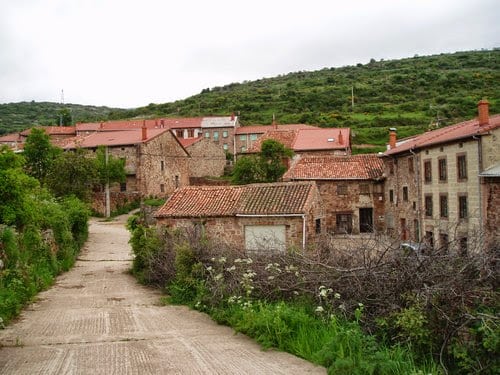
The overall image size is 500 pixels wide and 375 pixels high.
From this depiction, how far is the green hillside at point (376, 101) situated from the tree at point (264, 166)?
15342 mm

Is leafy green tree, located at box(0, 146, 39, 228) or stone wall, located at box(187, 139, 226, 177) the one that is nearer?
leafy green tree, located at box(0, 146, 39, 228)

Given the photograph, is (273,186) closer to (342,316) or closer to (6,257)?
(6,257)

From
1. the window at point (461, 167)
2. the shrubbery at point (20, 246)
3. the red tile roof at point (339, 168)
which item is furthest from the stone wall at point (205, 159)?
the shrubbery at point (20, 246)

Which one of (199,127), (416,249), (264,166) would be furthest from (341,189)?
(199,127)

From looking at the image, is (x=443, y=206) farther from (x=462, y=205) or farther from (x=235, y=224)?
(x=235, y=224)

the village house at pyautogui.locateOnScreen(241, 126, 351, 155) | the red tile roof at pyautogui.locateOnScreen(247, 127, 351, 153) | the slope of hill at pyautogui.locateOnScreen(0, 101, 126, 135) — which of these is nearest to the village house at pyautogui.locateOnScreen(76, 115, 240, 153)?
the red tile roof at pyautogui.locateOnScreen(247, 127, 351, 153)

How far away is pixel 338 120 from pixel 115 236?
1812 inches

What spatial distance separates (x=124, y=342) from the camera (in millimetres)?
9258

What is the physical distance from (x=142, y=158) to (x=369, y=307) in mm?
38758

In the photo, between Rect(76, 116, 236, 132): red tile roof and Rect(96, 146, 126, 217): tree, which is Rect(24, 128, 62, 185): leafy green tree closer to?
Rect(96, 146, 126, 217): tree

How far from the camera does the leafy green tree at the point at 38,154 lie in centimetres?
4103

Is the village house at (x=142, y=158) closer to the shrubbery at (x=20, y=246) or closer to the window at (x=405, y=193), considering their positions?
the window at (x=405, y=193)

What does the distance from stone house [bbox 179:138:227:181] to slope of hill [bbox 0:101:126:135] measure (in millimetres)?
55749

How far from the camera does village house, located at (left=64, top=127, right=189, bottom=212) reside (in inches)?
1790
